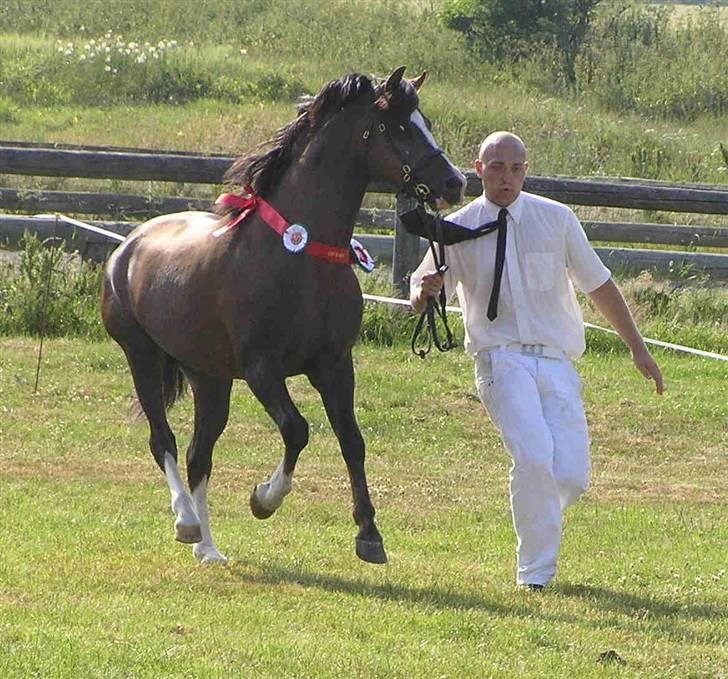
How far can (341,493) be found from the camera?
1017 cm

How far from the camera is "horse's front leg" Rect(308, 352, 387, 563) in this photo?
774 centimetres

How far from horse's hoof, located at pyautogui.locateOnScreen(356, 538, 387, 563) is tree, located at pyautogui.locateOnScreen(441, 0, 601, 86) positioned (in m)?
27.4

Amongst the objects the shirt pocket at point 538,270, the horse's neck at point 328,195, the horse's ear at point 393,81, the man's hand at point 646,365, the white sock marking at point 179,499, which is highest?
the horse's ear at point 393,81

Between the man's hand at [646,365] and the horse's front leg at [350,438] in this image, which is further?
the horse's front leg at [350,438]

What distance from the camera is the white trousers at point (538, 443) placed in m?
7.43

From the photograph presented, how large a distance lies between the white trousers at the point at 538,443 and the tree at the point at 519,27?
89.4ft

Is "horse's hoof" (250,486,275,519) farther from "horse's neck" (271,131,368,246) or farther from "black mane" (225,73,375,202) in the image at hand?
"black mane" (225,73,375,202)

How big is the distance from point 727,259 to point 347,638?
40.3 ft

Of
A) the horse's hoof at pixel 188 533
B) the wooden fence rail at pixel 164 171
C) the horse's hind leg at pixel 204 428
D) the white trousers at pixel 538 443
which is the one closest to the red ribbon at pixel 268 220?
the white trousers at pixel 538 443

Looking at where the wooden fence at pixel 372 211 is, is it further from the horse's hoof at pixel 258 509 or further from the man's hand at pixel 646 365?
the man's hand at pixel 646 365

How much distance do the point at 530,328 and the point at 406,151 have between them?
0.95 metres

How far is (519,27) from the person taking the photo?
1383 inches

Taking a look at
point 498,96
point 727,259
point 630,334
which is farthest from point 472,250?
point 498,96

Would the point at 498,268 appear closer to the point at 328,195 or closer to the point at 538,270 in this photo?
the point at 538,270
